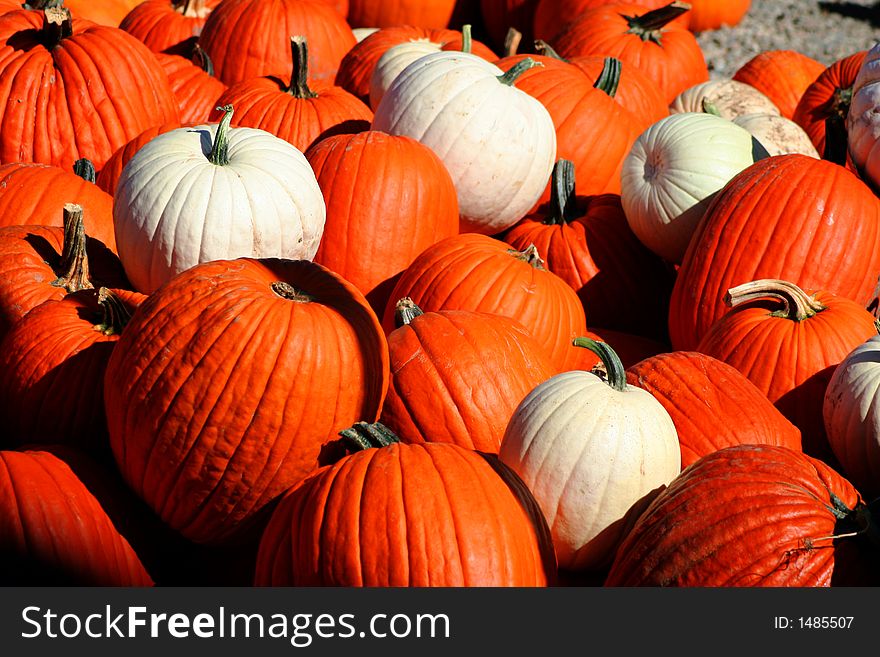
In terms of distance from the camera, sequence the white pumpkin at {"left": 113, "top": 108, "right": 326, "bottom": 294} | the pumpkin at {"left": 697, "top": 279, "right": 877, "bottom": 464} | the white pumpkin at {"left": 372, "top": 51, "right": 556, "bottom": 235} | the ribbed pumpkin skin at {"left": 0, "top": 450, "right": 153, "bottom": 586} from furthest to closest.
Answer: the white pumpkin at {"left": 372, "top": 51, "right": 556, "bottom": 235}, the pumpkin at {"left": 697, "top": 279, "right": 877, "bottom": 464}, the white pumpkin at {"left": 113, "top": 108, "right": 326, "bottom": 294}, the ribbed pumpkin skin at {"left": 0, "top": 450, "right": 153, "bottom": 586}

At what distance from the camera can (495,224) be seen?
419cm

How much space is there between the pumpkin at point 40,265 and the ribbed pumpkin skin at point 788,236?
2.26 meters

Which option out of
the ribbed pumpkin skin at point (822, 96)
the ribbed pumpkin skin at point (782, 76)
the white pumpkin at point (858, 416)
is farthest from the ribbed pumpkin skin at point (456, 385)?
the ribbed pumpkin skin at point (782, 76)

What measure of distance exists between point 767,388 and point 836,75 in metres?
3.11

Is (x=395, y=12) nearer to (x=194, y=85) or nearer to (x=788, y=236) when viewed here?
(x=194, y=85)

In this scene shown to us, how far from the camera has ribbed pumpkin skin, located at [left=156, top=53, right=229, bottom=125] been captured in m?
4.85

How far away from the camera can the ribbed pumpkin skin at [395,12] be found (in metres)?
6.69

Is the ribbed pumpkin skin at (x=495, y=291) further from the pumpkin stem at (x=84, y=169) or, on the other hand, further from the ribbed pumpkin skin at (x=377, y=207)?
the pumpkin stem at (x=84, y=169)

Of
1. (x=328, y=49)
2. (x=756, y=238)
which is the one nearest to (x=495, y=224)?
(x=756, y=238)

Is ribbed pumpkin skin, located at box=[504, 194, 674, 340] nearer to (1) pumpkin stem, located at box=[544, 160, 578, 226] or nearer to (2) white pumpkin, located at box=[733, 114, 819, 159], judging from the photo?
(1) pumpkin stem, located at box=[544, 160, 578, 226]

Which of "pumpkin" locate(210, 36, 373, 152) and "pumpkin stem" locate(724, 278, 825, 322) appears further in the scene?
"pumpkin" locate(210, 36, 373, 152)

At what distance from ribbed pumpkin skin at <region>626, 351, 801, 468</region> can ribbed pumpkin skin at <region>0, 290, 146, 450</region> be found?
1657 millimetres

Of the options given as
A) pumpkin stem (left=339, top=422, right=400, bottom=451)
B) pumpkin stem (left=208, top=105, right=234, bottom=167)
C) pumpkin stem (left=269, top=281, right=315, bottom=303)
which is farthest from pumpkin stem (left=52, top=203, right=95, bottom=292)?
pumpkin stem (left=339, top=422, right=400, bottom=451)
